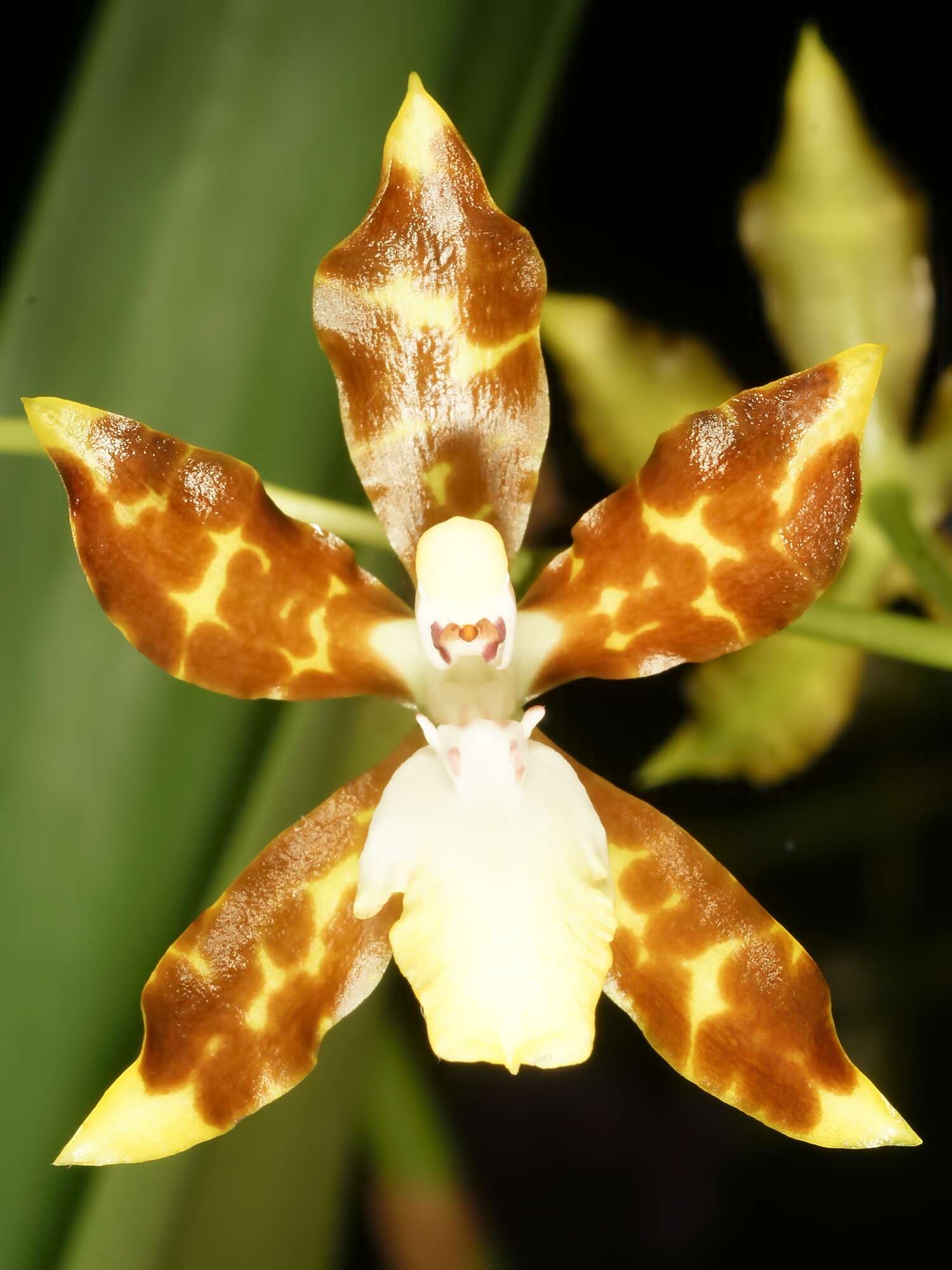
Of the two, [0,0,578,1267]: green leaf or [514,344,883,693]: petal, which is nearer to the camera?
[514,344,883,693]: petal

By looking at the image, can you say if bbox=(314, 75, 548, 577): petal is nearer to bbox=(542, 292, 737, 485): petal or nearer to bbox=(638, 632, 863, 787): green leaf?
bbox=(542, 292, 737, 485): petal

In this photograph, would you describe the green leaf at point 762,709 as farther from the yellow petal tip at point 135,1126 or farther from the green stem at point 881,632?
the yellow petal tip at point 135,1126

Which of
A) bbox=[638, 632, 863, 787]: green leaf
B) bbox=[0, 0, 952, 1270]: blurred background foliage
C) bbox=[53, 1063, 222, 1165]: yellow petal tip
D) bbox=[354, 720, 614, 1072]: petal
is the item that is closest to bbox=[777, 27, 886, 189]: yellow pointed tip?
bbox=[0, 0, 952, 1270]: blurred background foliage

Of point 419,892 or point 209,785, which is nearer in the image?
point 419,892

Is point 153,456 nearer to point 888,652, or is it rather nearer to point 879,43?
point 888,652

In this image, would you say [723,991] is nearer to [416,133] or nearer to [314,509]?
[314,509]

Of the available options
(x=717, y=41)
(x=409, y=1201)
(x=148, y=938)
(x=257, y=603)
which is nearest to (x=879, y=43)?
(x=717, y=41)
